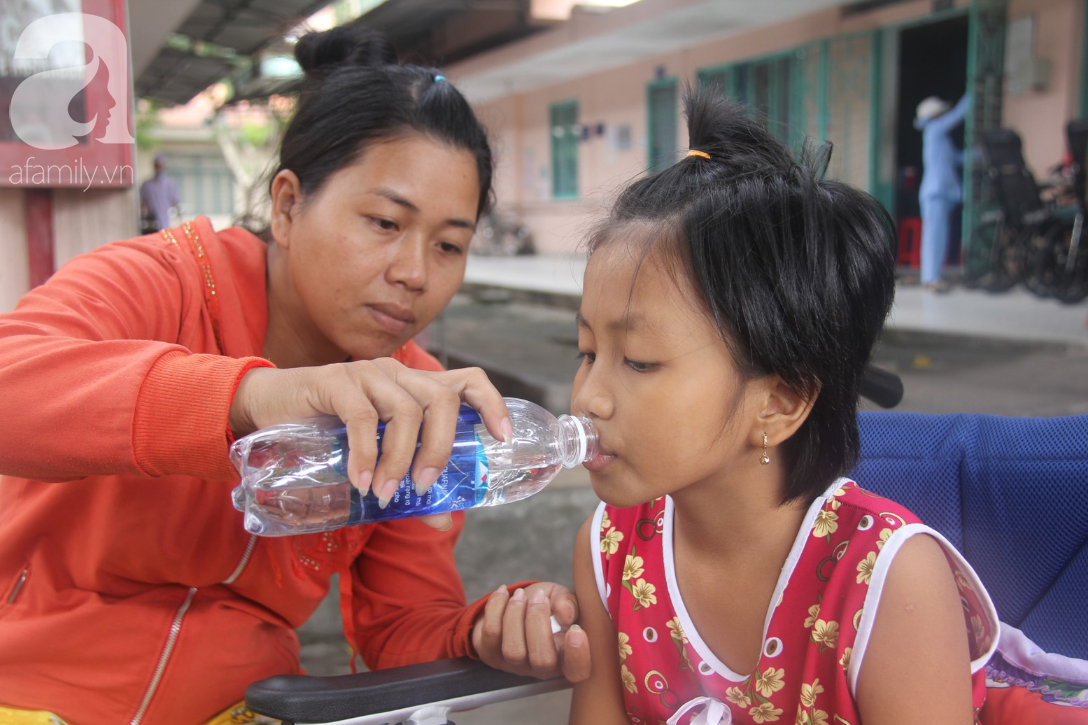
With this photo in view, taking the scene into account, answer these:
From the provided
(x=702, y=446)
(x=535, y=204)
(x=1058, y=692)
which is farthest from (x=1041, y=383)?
(x=535, y=204)

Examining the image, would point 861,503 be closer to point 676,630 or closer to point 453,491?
point 676,630

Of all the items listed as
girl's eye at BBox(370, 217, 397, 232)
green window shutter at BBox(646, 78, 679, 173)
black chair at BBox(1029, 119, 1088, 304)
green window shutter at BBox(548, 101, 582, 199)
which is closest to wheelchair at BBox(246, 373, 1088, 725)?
girl's eye at BBox(370, 217, 397, 232)

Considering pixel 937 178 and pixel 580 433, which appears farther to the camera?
pixel 937 178

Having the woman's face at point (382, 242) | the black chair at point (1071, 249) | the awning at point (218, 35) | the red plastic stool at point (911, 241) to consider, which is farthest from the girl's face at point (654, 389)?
the red plastic stool at point (911, 241)

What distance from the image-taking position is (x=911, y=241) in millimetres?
11344

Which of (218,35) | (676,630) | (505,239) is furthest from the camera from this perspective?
(505,239)

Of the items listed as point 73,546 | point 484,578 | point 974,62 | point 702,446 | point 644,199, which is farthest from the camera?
point 974,62

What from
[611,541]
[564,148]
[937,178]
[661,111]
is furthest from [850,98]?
[611,541]

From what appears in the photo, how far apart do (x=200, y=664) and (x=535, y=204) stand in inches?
663

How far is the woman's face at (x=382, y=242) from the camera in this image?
4.86ft

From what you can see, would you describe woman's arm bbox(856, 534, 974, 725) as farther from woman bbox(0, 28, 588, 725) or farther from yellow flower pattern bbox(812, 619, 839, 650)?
woman bbox(0, 28, 588, 725)

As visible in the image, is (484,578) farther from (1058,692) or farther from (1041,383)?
(1041,383)

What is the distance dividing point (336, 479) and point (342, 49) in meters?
1.04

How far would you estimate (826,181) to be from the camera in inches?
46.8
